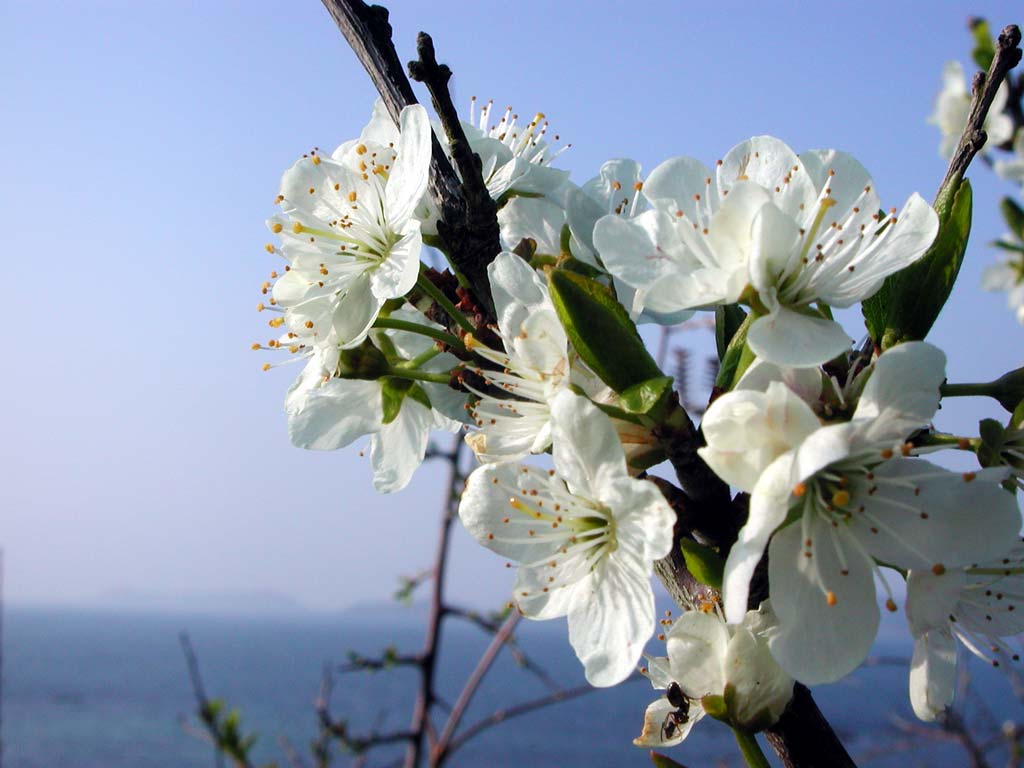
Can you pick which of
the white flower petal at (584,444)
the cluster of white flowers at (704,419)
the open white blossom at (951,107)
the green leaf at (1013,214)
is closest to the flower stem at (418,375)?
the cluster of white flowers at (704,419)

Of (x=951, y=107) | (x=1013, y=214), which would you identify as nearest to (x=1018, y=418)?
(x=1013, y=214)

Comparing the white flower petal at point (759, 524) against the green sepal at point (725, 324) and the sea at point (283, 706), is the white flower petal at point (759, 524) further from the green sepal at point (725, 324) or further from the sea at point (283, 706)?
the sea at point (283, 706)

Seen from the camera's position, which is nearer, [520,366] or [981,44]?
[520,366]

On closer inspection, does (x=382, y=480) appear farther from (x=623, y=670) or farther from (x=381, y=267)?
(x=623, y=670)

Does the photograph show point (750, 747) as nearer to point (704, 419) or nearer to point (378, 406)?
point (704, 419)

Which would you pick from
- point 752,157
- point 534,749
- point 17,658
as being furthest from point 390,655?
point 17,658

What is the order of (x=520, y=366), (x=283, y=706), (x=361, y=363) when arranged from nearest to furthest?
(x=520, y=366)
(x=361, y=363)
(x=283, y=706)
